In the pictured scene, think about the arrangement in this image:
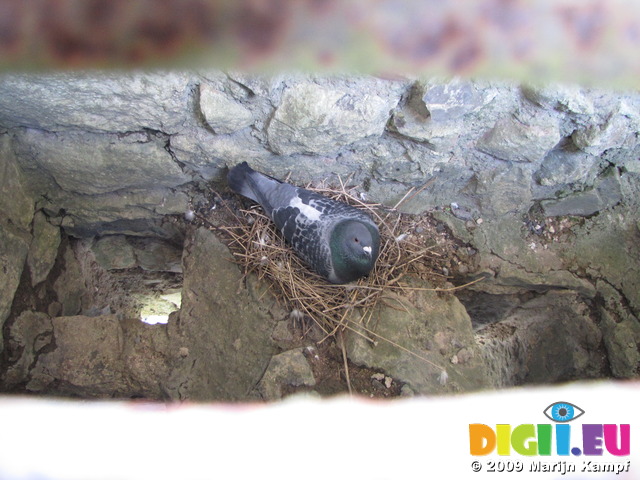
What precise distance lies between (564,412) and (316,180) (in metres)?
1.03

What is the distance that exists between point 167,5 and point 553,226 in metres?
1.45

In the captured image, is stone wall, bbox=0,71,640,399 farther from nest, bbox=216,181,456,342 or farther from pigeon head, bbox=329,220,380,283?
pigeon head, bbox=329,220,380,283

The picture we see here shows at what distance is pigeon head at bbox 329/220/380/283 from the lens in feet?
4.26

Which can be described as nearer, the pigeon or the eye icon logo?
the eye icon logo

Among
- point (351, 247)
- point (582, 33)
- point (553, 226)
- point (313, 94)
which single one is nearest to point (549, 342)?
point (553, 226)

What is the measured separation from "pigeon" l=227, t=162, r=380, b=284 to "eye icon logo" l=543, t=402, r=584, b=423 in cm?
80

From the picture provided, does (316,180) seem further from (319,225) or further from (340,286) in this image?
(340,286)

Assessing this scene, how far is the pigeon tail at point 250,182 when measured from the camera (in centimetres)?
130

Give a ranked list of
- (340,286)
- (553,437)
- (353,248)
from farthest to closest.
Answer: (340,286)
(353,248)
(553,437)

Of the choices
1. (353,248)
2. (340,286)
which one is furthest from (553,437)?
(340,286)

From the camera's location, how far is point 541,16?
235 millimetres

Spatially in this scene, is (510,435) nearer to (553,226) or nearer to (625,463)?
(625,463)

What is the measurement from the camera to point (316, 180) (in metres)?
1.43

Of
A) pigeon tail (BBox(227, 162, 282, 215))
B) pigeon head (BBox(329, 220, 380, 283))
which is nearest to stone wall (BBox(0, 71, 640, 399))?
pigeon tail (BBox(227, 162, 282, 215))
